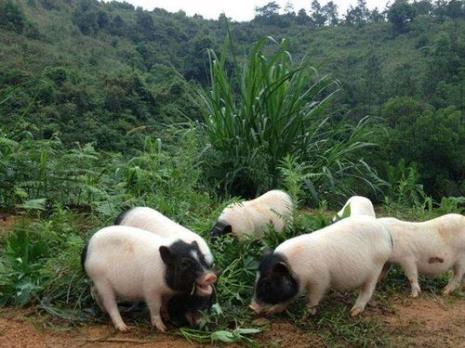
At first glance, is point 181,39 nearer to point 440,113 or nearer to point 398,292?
point 440,113

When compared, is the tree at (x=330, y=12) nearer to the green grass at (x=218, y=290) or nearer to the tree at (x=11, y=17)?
the tree at (x=11, y=17)

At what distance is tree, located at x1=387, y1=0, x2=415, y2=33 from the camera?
52781 mm

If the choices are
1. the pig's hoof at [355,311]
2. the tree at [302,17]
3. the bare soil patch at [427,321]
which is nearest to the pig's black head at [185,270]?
the pig's hoof at [355,311]

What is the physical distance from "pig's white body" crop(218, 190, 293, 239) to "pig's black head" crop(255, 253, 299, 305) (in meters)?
0.68

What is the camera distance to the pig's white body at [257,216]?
12.7 feet

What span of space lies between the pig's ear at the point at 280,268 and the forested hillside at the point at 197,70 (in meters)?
3.07

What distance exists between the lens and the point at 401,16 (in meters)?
53.0

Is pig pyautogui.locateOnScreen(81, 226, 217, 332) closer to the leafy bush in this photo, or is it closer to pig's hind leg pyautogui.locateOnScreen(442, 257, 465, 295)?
pig's hind leg pyautogui.locateOnScreen(442, 257, 465, 295)

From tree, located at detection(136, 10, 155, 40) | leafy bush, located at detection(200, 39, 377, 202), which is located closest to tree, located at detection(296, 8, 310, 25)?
tree, located at detection(136, 10, 155, 40)

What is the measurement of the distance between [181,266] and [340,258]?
0.90 m

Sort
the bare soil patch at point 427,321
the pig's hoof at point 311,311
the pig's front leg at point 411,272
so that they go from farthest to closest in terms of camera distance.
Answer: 1. the pig's front leg at point 411,272
2. the pig's hoof at point 311,311
3. the bare soil patch at point 427,321

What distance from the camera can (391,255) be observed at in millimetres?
3746

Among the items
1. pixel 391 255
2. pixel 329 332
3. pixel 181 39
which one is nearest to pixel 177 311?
pixel 329 332

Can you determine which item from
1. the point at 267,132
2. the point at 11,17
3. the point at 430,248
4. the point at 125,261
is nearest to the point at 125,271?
the point at 125,261
